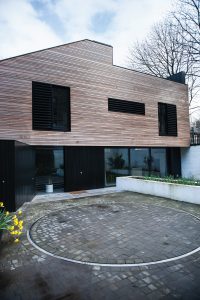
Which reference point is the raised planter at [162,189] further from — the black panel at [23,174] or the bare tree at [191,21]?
the bare tree at [191,21]

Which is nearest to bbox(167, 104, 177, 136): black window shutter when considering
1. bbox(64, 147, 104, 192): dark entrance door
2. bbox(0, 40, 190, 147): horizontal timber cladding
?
bbox(0, 40, 190, 147): horizontal timber cladding

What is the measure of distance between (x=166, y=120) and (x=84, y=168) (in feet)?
23.8

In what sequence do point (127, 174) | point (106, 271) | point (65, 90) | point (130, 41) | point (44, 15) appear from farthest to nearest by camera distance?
point (130, 41) < point (127, 174) < point (65, 90) < point (44, 15) < point (106, 271)

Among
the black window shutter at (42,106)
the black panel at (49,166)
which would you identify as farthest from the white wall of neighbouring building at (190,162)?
the black window shutter at (42,106)

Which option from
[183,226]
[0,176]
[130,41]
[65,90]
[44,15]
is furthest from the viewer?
[130,41]

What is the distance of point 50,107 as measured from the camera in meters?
10.3

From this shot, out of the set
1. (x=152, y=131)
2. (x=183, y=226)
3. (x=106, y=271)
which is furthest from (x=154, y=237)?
(x=152, y=131)

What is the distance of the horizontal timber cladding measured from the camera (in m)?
9.31

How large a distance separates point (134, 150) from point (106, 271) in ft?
34.6

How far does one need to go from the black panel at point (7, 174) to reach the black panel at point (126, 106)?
666cm

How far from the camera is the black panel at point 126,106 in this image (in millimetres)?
12167

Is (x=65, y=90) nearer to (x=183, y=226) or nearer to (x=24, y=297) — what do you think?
(x=183, y=226)

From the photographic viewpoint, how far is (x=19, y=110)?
9.36 meters

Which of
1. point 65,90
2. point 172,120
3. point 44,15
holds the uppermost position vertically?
point 44,15
